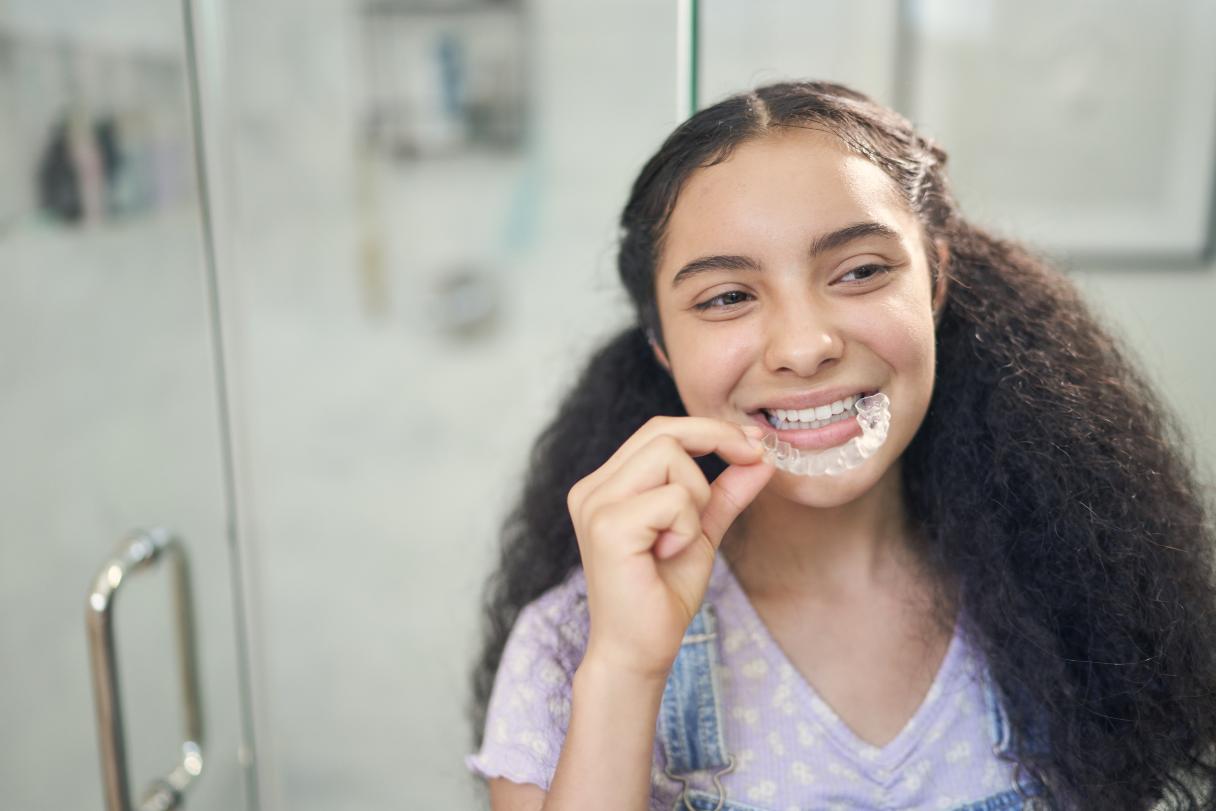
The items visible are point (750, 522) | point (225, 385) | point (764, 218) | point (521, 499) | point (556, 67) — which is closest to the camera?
point (764, 218)

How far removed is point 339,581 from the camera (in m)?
1.81

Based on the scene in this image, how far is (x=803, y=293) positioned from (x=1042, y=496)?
0.96 ft

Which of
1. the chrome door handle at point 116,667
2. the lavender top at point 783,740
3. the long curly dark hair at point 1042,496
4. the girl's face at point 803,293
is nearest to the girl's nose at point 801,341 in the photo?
the girl's face at point 803,293

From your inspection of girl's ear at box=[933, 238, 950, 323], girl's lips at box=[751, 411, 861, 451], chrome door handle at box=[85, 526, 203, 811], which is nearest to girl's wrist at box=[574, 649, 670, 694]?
girl's lips at box=[751, 411, 861, 451]

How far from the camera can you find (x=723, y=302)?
810mm

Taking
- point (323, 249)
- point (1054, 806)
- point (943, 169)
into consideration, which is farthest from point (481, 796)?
point (323, 249)

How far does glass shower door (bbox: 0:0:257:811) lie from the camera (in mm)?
1157

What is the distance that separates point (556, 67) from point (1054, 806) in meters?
1.23

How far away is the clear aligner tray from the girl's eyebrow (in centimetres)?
12

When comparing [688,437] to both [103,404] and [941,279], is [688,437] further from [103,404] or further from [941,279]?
[103,404]

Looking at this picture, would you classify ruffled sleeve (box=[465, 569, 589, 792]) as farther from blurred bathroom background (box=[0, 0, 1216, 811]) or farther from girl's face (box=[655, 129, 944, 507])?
blurred bathroom background (box=[0, 0, 1216, 811])

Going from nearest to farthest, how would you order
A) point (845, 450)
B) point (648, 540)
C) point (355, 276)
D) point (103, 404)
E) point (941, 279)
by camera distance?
point (648, 540), point (845, 450), point (941, 279), point (103, 404), point (355, 276)

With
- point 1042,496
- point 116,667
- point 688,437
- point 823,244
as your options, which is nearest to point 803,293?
point 823,244

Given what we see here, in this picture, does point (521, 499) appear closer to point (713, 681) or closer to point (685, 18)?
point (713, 681)
